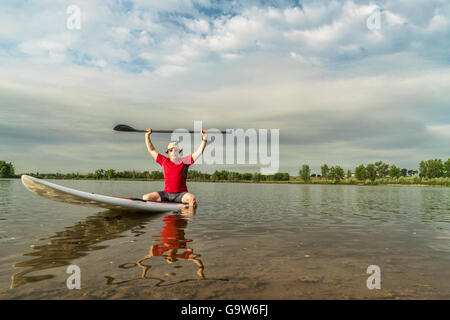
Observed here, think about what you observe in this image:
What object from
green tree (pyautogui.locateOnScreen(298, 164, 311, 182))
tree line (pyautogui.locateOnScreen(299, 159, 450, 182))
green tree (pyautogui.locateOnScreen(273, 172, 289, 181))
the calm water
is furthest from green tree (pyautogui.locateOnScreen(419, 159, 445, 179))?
the calm water

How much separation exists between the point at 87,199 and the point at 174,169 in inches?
123

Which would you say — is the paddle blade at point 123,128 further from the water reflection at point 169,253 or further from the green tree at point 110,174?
the green tree at point 110,174

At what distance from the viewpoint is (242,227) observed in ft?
28.0

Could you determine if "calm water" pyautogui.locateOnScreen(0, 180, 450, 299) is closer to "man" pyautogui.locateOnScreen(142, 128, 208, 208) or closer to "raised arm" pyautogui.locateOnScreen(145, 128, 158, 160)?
"man" pyautogui.locateOnScreen(142, 128, 208, 208)

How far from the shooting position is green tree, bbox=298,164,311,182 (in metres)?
136

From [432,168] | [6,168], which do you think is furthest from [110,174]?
[432,168]

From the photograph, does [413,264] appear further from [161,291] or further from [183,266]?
[161,291]

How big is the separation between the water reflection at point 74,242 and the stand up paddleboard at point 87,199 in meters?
0.46

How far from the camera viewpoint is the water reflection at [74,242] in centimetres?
420

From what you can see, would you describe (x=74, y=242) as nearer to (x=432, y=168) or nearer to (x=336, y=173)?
(x=336, y=173)

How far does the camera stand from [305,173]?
136m

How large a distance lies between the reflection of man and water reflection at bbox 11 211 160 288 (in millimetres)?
922
